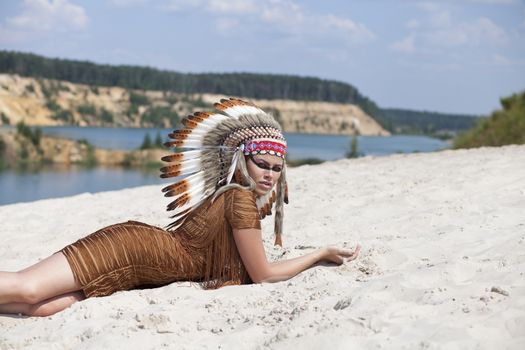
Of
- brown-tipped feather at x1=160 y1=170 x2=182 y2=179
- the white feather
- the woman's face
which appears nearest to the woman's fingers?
the woman's face

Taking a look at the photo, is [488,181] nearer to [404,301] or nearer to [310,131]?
[404,301]

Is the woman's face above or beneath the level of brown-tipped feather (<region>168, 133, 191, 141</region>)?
beneath

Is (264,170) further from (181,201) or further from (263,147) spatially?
(181,201)

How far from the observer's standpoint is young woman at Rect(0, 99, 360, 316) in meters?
4.10

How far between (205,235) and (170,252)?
0.23 metres

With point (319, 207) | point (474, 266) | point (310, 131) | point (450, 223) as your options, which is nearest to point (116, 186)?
point (319, 207)

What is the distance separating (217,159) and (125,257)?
0.82 m

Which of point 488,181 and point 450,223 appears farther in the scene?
point 488,181

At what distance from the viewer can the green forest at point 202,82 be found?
9544 cm

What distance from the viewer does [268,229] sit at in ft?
21.6

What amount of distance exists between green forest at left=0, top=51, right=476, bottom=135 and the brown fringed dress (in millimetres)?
85695

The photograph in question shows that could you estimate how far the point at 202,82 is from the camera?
101688 millimetres

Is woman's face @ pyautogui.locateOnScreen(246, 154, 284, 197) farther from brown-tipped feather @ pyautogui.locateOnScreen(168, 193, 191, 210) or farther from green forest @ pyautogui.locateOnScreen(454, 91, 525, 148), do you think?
green forest @ pyautogui.locateOnScreen(454, 91, 525, 148)

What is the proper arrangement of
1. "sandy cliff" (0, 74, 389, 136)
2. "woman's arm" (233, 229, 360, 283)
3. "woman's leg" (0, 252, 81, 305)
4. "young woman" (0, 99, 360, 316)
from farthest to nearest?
"sandy cliff" (0, 74, 389, 136) < "woman's arm" (233, 229, 360, 283) < "young woman" (0, 99, 360, 316) < "woman's leg" (0, 252, 81, 305)
